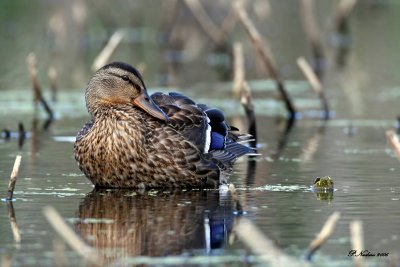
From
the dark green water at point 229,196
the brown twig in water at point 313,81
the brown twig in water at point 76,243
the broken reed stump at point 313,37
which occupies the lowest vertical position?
the brown twig in water at point 76,243

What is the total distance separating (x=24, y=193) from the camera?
9.59 meters

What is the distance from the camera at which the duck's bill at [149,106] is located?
10.1 meters

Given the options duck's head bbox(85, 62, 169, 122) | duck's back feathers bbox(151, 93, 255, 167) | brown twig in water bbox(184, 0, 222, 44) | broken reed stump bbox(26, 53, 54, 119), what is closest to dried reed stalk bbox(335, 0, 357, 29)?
brown twig in water bbox(184, 0, 222, 44)

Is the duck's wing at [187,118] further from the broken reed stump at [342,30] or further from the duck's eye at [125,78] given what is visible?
the broken reed stump at [342,30]

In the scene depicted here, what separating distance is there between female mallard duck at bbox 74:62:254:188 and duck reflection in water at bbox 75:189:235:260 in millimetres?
176

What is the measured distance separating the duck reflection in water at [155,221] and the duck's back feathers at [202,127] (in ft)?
1.92

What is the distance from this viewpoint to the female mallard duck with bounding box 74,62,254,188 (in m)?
9.85

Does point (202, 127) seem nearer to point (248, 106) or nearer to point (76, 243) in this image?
point (248, 106)

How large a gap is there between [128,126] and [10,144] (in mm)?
3456

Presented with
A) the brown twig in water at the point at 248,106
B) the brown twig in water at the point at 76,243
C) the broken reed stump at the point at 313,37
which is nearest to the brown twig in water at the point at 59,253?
the brown twig in water at the point at 76,243

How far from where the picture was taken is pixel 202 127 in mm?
10477

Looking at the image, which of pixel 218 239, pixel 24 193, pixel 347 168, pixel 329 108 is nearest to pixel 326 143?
pixel 347 168

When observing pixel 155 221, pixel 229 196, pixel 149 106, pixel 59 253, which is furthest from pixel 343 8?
pixel 59 253

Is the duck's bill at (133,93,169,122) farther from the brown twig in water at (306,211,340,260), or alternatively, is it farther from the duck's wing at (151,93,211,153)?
the brown twig in water at (306,211,340,260)
